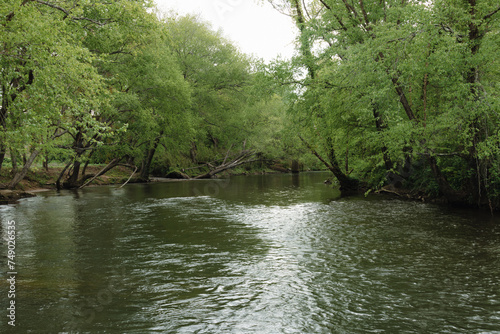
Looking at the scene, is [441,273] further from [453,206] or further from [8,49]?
[8,49]

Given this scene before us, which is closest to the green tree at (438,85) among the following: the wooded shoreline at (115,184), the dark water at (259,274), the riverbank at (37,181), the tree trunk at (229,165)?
the wooded shoreline at (115,184)

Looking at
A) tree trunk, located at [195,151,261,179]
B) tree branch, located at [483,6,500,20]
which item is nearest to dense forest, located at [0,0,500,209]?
tree branch, located at [483,6,500,20]

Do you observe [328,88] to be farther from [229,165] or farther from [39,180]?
[229,165]

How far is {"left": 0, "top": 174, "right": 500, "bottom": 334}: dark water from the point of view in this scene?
6086 mm

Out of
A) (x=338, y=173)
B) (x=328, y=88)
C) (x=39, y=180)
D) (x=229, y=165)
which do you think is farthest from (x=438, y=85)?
(x=229, y=165)

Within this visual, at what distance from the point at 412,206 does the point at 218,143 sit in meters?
40.3

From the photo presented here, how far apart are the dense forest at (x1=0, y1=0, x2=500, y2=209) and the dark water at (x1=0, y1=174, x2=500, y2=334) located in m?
3.82

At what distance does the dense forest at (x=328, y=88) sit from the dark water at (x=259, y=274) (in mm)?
3817

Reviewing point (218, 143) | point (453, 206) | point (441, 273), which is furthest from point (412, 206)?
point (218, 143)

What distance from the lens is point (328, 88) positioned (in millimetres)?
20406

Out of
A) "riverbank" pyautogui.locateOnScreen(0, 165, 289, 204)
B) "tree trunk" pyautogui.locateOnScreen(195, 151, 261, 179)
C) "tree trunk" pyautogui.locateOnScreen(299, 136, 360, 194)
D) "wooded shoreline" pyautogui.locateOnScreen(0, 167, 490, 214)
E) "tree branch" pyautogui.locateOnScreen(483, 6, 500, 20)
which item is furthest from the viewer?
"tree trunk" pyautogui.locateOnScreen(195, 151, 261, 179)

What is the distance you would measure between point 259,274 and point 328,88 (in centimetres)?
1433

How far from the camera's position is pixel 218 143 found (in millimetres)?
56312

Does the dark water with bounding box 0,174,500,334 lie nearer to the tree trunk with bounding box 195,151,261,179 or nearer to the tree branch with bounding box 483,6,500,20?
the tree branch with bounding box 483,6,500,20
